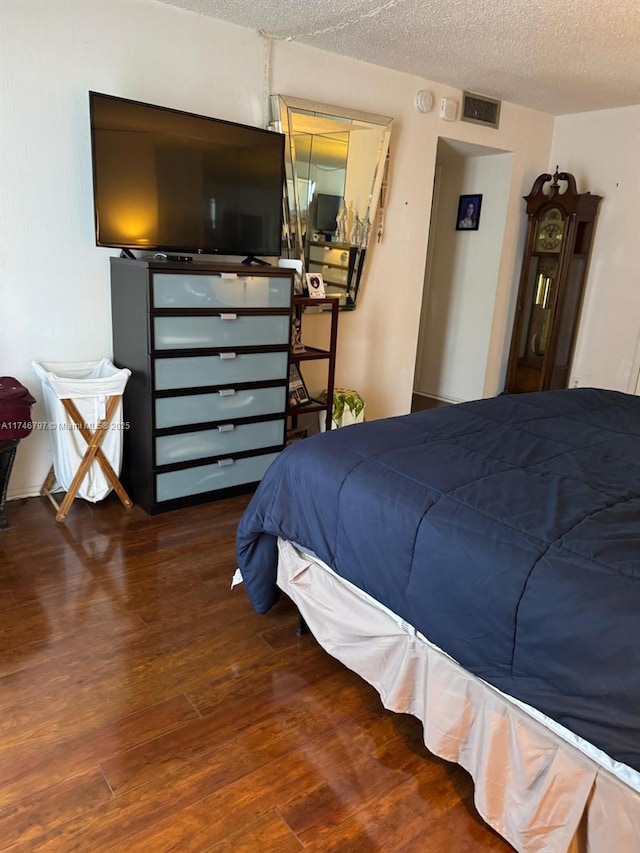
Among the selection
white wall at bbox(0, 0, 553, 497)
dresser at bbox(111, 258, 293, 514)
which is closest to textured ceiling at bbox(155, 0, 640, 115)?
white wall at bbox(0, 0, 553, 497)

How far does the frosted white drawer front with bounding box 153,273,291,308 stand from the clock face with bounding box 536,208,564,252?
2442 millimetres

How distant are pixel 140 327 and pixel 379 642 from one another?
1776 millimetres

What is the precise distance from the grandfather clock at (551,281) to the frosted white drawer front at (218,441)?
245cm

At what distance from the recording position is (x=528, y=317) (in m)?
4.76

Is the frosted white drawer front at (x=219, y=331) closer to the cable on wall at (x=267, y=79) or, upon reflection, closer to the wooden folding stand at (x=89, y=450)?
the wooden folding stand at (x=89, y=450)

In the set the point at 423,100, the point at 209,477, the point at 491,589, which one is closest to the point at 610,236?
the point at 423,100

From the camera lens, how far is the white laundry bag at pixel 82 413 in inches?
107

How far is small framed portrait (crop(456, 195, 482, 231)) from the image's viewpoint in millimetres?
4910

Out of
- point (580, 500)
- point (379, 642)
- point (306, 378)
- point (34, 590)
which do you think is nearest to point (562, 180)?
point (306, 378)

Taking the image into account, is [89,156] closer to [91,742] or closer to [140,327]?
[140,327]

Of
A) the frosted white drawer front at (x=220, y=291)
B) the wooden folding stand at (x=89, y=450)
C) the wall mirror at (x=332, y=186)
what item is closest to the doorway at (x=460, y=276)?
the wall mirror at (x=332, y=186)

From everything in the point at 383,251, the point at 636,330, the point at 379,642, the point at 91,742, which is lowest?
the point at 91,742

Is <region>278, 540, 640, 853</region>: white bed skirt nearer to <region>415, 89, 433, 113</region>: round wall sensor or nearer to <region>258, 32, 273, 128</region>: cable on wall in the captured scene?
<region>258, 32, 273, 128</region>: cable on wall

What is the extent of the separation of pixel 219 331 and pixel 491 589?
6.48 feet
